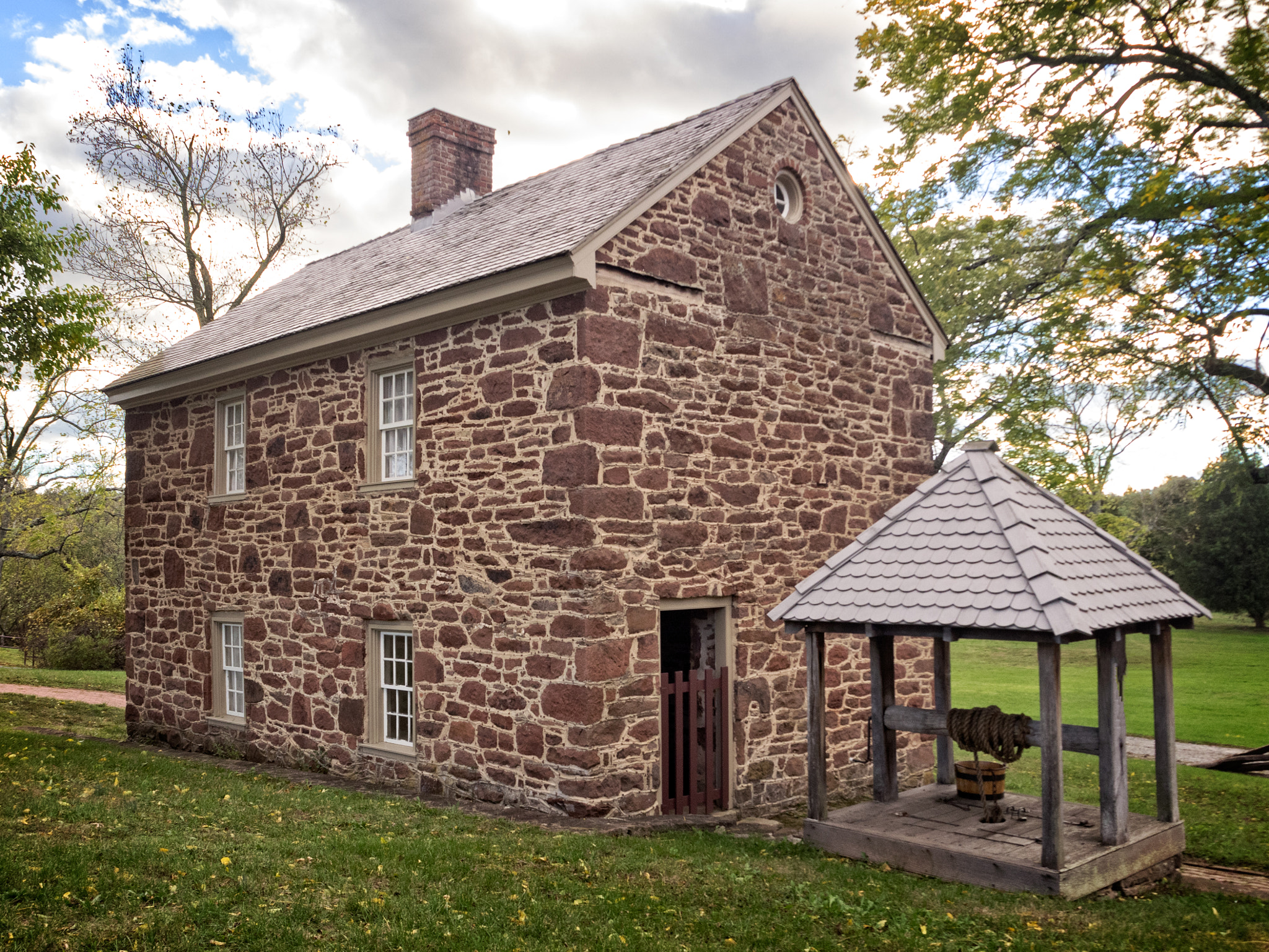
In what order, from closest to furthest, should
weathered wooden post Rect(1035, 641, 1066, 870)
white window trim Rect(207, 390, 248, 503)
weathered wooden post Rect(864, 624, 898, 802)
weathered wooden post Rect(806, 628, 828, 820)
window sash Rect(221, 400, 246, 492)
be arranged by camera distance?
1. weathered wooden post Rect(1035, 641, 1066, 870)
2. weathered wooden post Rect(806, 628, 828, 820)
3. weathered wooden post Rect(864, 624, 898, 802)
4. window sash Rect(221, 400, 246, 492)
5. white window trim Rect(207, 390, 248, 503)

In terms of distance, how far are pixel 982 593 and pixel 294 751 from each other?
30.7 ft

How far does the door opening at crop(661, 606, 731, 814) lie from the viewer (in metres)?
10.1

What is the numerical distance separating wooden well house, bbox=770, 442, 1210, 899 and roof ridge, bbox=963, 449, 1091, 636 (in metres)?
0.01

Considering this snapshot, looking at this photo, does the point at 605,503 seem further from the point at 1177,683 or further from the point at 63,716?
the point at 1177,683

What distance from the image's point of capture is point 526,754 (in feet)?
32.1

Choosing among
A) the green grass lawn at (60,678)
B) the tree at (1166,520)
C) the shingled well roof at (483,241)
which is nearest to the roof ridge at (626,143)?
the shingled well roof at (483,241)

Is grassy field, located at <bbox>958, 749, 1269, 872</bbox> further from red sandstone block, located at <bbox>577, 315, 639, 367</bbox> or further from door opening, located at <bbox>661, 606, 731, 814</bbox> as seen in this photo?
red sandstone block, located at <bbox>577, 315, 639, 367</bbox>

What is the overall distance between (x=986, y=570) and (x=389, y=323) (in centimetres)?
706

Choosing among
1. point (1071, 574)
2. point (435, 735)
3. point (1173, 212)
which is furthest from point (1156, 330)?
point (435, 735)

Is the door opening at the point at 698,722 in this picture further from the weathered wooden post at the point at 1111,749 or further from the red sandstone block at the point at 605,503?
the weathered wooden post at the point at 1111,749

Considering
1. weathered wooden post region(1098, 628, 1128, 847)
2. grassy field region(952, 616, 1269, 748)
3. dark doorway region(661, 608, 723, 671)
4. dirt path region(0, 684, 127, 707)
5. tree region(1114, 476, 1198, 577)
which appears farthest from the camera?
tree region(1114, 476, 1198, 577)

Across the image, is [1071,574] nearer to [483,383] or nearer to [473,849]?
[473,849]

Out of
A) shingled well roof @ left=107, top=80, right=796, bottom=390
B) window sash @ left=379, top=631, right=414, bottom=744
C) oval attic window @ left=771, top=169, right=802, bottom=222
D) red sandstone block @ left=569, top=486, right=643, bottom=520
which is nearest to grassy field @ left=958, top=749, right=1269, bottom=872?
red sandstone block @ left=569, top=486, right=643, bottom=520

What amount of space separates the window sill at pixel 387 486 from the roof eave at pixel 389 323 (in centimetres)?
168
